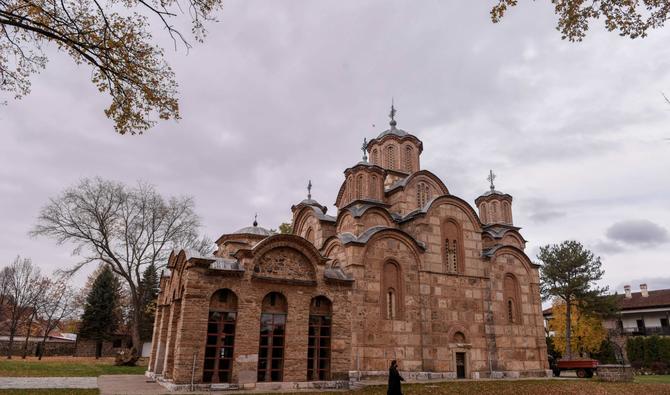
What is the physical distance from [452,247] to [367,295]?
17.7 feet

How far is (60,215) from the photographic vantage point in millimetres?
23234

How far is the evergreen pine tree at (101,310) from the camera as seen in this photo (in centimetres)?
3578

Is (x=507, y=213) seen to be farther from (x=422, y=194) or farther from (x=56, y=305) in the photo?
(x=56, y=305)

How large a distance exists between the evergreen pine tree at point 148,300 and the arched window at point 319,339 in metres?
16.7

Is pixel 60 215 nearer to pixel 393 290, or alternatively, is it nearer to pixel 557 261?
pixel 393 290

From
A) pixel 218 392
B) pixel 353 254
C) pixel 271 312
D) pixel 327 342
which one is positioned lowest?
pixel 218 392

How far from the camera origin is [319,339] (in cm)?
1466

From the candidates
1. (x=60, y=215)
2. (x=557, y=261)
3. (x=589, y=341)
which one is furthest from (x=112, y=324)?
(x=589, y=341)

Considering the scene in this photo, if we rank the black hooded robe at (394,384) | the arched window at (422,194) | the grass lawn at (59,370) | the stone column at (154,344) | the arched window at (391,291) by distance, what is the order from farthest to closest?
the arched window at (422,194) < the arched window at (391,291) < the stone column at (154,344) < the grass lawn at (59,370) < the black hooded robe at (394,384)

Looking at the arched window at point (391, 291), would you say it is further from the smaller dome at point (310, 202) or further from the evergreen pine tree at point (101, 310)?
the evergreen pine tree at point (101, 310)

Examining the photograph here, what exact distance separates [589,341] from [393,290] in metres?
23.7

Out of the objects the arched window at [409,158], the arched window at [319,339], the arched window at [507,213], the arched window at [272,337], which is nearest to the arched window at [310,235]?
the arched window at [409,158]

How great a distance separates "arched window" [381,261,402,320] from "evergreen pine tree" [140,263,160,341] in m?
17.1

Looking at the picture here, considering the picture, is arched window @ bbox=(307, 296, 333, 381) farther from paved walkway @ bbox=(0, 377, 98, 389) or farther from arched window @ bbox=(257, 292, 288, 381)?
paved walkway @ bbox=(0, 377, 98, 389)
